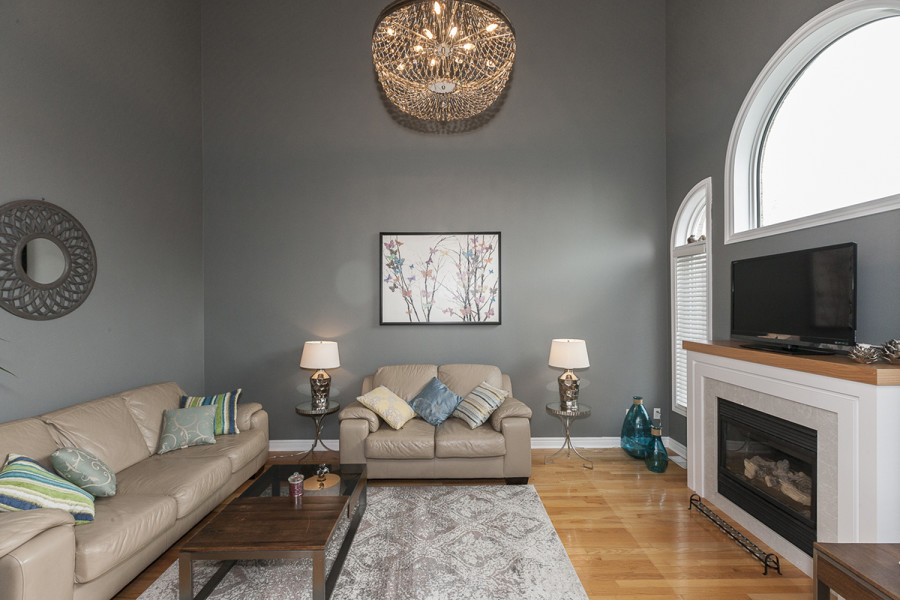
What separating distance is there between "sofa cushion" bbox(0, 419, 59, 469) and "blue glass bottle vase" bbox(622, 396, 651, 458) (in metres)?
4.29

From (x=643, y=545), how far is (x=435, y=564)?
50.7 inches

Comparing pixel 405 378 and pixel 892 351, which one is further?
pixel 405 378

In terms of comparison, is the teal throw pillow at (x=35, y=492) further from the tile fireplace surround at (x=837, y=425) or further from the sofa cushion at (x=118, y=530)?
the tile fireplace surround at (x=837, y=425)

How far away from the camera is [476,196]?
431 centimetres

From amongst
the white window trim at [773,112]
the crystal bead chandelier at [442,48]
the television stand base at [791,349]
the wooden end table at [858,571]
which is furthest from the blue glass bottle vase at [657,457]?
the crystal bead chandelier at [442,48]

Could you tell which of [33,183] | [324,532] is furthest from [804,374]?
[33,183]

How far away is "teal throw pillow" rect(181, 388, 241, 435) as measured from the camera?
3.33 meters

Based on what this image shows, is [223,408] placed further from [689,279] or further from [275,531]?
[689,279]

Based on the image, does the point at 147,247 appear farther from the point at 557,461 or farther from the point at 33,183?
the point at 557,461

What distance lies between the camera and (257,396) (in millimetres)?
4320

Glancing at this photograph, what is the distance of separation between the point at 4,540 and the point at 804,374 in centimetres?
361

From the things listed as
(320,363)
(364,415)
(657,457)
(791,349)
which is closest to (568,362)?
(657,457)

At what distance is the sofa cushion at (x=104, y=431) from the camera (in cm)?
248

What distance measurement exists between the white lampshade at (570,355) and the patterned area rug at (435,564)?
122cm
